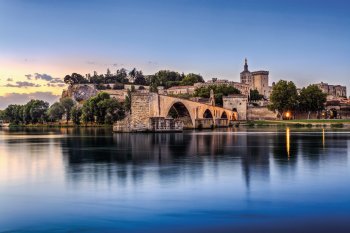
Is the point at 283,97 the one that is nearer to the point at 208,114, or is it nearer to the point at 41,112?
the point at 208,114

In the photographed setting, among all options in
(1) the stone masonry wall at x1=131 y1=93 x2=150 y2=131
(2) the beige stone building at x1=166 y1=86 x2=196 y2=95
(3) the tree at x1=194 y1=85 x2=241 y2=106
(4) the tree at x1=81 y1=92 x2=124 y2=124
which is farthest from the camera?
(2) the beige stone building at x1=166 y1=86 x2=196 y2=95

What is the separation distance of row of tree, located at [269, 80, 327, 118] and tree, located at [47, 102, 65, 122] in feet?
155

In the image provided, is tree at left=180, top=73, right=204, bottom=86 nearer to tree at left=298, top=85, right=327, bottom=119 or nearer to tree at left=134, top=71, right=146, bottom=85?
tree at left=134, top=71, right=146, bottom=85

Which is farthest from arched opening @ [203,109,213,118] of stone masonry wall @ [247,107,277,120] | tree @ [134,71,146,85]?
tree @ [134,71,146,85]

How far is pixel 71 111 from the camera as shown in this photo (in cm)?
9669

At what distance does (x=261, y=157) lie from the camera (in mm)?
22375

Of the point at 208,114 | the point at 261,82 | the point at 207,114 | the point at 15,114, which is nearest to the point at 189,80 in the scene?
the point at 261,82

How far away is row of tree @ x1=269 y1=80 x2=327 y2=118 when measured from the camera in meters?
95.6

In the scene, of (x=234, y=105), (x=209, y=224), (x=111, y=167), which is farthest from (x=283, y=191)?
(x=234, y=105)

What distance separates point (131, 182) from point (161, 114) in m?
39.1

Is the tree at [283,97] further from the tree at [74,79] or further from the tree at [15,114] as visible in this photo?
the tree at [74,79]

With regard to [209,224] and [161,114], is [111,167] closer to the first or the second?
[209,224]

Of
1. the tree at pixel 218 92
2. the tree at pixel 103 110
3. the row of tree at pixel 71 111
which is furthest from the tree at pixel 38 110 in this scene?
the tree at pixel 218 92

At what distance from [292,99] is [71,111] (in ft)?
154
